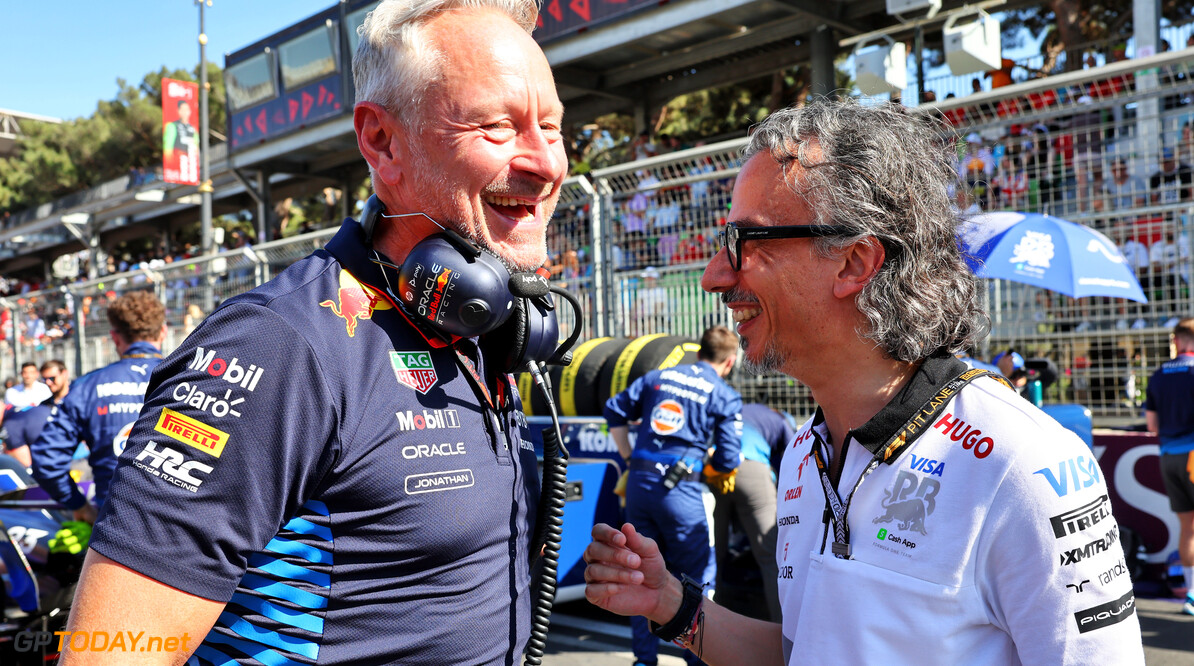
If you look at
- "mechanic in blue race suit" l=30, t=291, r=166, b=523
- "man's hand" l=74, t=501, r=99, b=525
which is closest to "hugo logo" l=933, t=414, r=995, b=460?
"mechanic in blue race suit" l=30, t=291, r=166, b=523

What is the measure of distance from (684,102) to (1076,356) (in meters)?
16.1

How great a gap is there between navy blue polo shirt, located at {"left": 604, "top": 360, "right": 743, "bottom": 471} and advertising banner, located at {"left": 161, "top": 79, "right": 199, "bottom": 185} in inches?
608

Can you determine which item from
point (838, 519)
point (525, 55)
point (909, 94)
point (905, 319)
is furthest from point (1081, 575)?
point (909, 94)

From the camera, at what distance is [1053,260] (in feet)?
18.3

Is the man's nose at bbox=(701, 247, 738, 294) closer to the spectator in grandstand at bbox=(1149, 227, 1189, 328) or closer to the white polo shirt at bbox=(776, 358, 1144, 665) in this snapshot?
the white polo shirt at bbox=(776, 358, 1144, 665)

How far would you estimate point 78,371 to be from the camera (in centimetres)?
1412

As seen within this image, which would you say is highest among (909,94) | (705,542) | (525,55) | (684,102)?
(684,102)

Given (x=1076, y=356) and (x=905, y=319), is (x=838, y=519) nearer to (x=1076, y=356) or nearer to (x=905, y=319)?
(x=905, y=319)

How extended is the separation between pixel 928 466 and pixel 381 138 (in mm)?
1144

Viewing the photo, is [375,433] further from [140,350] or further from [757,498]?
[757,498]

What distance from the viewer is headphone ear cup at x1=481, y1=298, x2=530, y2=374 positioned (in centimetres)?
174

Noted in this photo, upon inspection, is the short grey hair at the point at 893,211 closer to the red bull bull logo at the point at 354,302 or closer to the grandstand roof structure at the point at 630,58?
the red bull bull logo at the point at 354,302

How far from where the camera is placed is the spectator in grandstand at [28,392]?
11883mm

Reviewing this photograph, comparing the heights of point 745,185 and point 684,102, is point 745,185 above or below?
below
